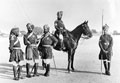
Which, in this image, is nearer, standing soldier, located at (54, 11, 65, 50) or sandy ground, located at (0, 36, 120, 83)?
sandy ground, located at (0, 36, 120, 83)

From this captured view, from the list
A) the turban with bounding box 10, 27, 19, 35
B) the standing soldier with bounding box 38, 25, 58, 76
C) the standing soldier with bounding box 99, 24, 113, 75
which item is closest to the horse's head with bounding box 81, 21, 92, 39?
the standing soldier with bounding box 99, 24, 113, 75

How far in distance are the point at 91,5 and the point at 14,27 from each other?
6.68 ft

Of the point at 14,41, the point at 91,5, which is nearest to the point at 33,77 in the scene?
the point at 14,41

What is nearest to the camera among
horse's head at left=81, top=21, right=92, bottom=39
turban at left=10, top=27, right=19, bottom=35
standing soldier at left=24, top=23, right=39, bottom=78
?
turban at left=10, top=27, right=19, bottom=35

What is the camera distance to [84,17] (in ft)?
25.0

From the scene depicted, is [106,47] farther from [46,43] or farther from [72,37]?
[46,43]

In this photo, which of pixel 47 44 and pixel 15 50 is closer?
pixel 15 50

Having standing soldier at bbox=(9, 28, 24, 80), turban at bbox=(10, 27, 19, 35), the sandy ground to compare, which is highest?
turban at bbox=(10, 27, 19, 35)

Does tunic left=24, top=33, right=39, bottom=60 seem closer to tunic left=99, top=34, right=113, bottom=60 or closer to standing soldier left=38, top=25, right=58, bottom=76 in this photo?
standing soldier left=38, top=25, right=58, bottom=76

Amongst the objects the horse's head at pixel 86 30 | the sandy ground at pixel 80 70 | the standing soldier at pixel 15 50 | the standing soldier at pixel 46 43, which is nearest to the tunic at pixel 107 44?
the sandy ground at pixel 80 70

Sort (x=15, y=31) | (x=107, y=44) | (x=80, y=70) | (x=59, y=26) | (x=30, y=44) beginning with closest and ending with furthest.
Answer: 1. (x=15, y=31)
2. (x=30, y=44)
3. (x=107, y=44)
4. (x=59, y=26)
5. (x=80, y=70)

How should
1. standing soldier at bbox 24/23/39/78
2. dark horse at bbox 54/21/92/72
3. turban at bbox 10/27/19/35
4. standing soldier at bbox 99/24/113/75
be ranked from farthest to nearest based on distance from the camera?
1. dark horse at bbox 54/21/92/72
2. standing soldier at bbox 99/24/113/75
3. standing soldier at bbox 24/23/39/78
4. turban at bbox 10/27/19/35

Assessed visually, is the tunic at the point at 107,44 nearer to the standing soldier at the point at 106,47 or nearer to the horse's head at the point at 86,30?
the standing soldier at the point at 106,47

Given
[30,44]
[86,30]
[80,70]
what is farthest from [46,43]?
[80,70]
